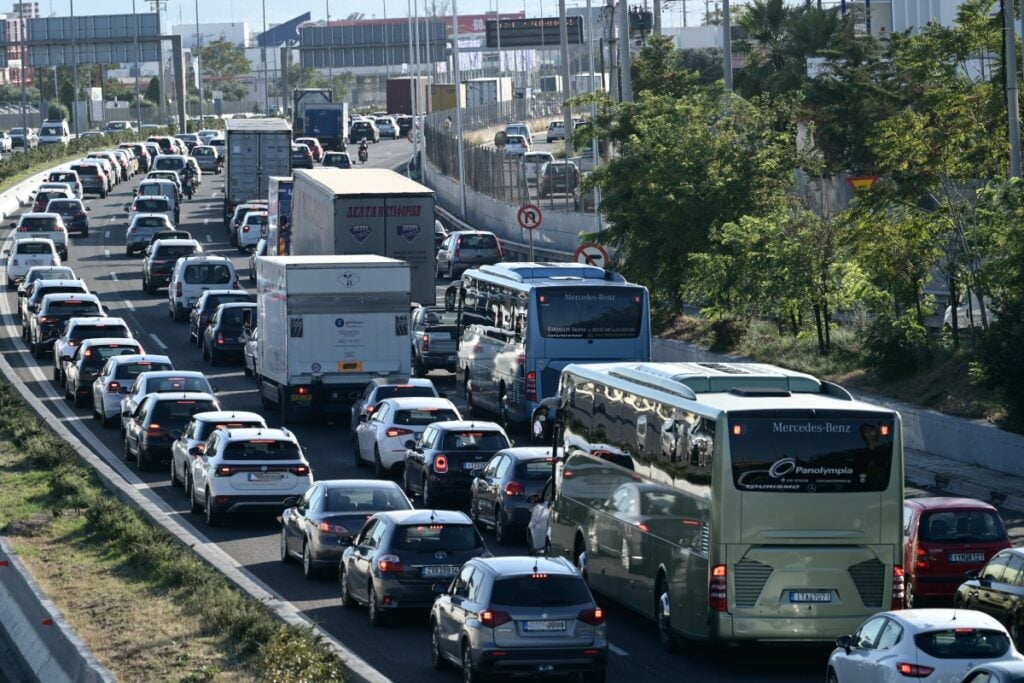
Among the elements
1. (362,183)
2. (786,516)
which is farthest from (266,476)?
(362,183)

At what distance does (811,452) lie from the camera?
19.1 m

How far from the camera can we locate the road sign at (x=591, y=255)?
46.2 meters

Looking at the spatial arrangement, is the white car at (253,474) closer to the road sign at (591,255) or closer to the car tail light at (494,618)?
the car tail light at (494,618)

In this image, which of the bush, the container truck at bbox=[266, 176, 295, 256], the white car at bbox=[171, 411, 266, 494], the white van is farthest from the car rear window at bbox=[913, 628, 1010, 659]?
the white van

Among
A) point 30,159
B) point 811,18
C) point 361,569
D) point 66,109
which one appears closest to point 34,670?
point 361,569

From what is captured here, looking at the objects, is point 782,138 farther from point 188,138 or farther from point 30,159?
point 188,138

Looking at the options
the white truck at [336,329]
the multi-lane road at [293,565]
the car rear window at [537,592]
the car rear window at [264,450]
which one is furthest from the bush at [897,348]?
the car rear window at [537,592]

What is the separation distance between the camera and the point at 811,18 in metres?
74.6

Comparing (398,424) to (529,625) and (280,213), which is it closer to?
(529,625)

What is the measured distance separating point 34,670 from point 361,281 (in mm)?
17980

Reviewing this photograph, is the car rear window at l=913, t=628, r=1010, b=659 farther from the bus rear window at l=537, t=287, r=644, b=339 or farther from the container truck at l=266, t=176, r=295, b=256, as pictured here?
the container truck at l=266, t=176, r=295, b=256

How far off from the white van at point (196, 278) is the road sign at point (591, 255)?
12404mm

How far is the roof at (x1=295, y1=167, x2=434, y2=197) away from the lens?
145 ft

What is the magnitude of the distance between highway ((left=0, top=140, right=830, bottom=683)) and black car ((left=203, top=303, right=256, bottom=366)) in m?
0.46
